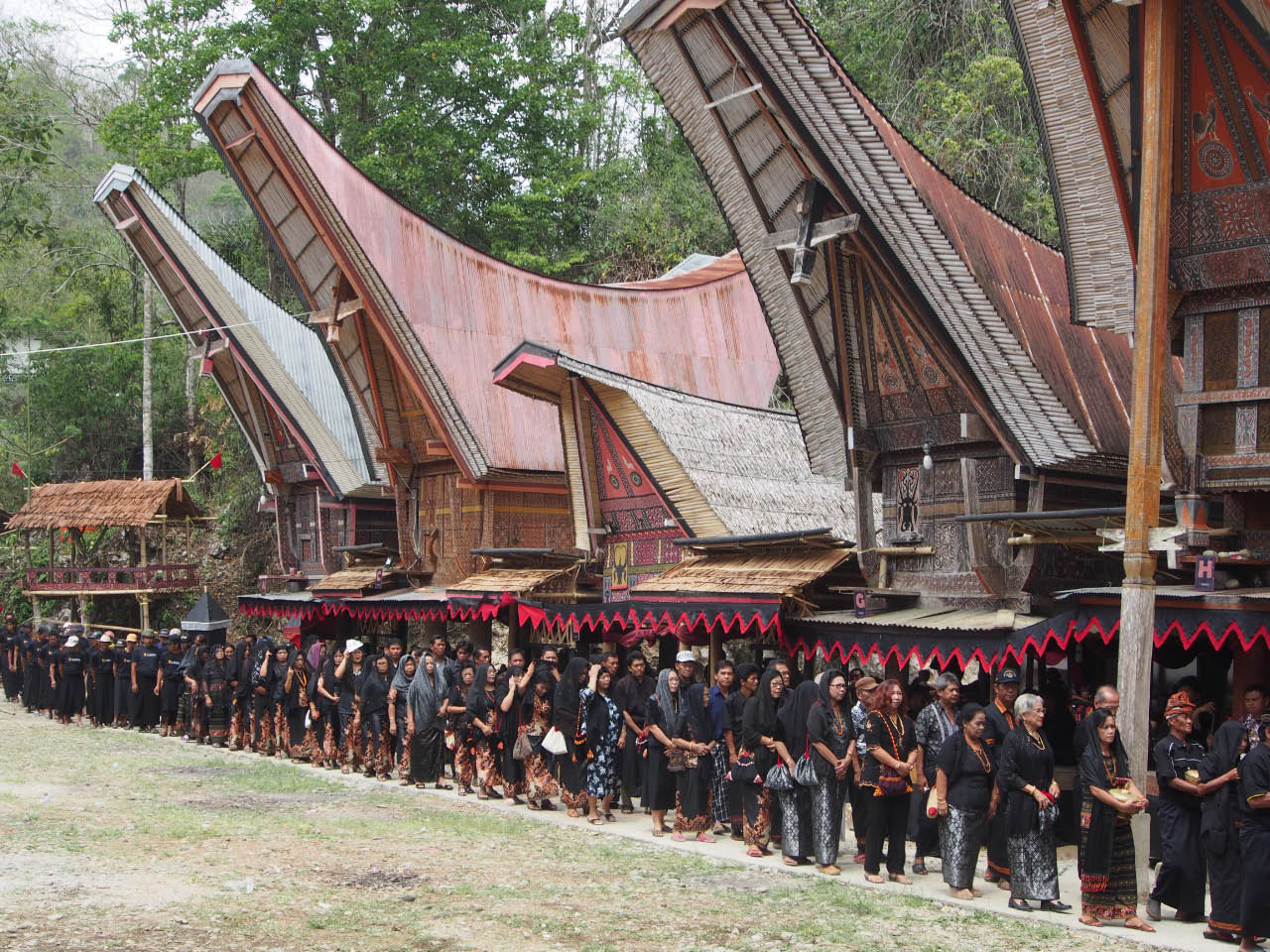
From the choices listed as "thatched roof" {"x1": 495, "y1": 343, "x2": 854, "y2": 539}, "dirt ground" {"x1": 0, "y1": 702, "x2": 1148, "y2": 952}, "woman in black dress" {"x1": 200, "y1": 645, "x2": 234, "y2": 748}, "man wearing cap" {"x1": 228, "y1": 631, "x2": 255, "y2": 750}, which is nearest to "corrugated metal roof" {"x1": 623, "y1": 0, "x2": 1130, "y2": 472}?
"thatched roof" {"x1": 495, "y1": 343, "x2": 854, "y2": 539}

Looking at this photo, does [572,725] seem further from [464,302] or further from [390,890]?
[464,302]

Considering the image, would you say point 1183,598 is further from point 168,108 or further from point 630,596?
point 168,108

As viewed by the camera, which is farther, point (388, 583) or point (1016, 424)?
point (388, 583)

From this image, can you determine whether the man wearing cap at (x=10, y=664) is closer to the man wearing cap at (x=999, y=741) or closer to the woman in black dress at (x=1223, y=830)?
the man wearing cap at (x=999, y=741)

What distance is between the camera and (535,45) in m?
34.1

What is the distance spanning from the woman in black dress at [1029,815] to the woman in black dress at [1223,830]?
1000mm

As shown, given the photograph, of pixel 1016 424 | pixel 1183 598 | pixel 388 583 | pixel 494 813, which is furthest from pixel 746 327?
pixel 1183 598

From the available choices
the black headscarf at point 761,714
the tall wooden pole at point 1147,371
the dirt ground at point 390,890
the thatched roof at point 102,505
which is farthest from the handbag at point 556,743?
the thatched roof at point 102,505

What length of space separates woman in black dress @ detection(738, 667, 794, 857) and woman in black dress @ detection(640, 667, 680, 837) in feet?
3.35

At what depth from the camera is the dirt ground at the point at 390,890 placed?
26.8 ft

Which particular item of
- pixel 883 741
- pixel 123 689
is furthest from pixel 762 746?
pixel 123 689

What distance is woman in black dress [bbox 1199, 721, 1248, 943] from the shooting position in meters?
8.44

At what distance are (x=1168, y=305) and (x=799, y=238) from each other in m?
4.15

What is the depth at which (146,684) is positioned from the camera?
2239cm
